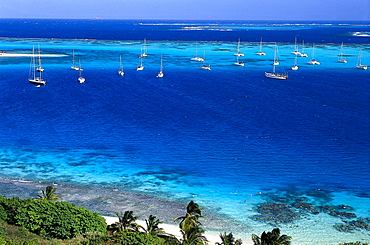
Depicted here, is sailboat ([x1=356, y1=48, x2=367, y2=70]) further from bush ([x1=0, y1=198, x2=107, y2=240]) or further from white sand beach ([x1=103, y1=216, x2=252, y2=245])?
bush ([x1=0, y1=198, x2=107, y2=240])

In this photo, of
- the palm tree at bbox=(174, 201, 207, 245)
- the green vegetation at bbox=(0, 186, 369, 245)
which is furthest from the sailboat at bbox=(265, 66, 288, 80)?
the palm tree at bbox=(174, 201, 207, 245)

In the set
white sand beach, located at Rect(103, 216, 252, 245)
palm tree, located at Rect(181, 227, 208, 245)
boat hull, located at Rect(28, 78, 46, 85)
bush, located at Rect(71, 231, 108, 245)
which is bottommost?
white sand beach, located at Rect(103, 216, 252, 245)

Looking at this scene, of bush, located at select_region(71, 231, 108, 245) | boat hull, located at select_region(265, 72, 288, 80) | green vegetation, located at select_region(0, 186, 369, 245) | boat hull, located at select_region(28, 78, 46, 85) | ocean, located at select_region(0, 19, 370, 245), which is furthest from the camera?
boat hull, located at select_region(265, 72, 288, 80)

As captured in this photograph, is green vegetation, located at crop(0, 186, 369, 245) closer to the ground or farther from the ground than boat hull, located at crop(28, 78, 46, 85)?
closer to the ground

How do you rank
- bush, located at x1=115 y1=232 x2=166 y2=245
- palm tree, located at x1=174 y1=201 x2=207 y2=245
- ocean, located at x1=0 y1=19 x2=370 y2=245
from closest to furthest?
bush, located at x1=115 y1=232 x2=166 y2=245 < palm tree, located at x1=174 y1=201 x2=207 y2=245 < ocean, located at x1=0 y1=19 x2=370 y2=245

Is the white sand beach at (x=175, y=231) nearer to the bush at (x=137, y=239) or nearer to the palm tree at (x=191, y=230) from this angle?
the palm tree at (x=191, y=230)

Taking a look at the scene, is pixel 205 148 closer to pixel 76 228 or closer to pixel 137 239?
pixel 76 228

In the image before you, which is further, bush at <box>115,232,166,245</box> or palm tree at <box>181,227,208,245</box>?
palm tree at <box>181,227,208,245</box>

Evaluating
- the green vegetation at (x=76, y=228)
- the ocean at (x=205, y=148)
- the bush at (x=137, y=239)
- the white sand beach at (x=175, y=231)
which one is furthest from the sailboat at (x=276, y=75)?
the bush at (x=137, y=239)
